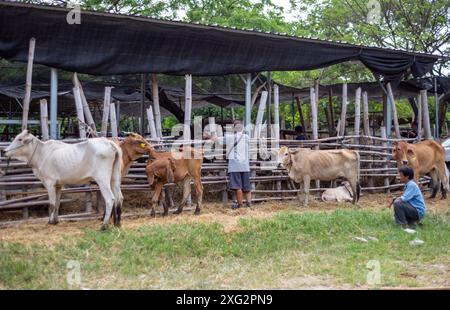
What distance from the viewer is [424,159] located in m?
12.3

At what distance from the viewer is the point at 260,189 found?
11.8 meters

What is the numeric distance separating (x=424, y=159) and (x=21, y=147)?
849 centimetres

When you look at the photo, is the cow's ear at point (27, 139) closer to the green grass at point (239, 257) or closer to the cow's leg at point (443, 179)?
the green grass at point (239, 257)

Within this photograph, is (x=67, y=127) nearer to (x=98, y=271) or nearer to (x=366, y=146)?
(x=366, y=146)

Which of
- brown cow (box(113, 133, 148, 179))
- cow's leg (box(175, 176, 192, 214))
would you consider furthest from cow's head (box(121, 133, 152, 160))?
cow's leg (box(175, 176, 192, 214))

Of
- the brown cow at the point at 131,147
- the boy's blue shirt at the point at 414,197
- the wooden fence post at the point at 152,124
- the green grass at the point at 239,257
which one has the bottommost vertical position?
the green grass at the point at 239,257

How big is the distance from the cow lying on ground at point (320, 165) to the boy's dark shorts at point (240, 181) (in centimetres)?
95

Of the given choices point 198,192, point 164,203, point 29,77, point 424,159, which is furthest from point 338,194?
point 29,77

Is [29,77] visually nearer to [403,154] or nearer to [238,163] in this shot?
[238,163]

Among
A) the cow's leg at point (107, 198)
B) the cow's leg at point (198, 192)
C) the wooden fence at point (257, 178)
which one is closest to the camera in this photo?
the cow's leg at point (107, 198)

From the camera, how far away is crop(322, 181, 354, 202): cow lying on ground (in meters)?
11.8

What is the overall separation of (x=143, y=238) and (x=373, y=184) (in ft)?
25.5

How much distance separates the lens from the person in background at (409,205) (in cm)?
852

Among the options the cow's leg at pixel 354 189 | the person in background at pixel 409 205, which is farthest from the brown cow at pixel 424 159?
the person in background at pixel 409 205
